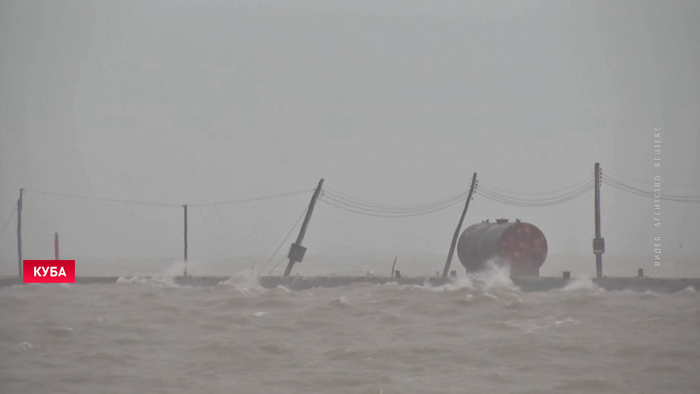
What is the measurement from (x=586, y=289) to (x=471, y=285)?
234 inches

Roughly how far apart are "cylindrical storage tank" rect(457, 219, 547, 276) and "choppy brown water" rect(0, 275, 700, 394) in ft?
18.2

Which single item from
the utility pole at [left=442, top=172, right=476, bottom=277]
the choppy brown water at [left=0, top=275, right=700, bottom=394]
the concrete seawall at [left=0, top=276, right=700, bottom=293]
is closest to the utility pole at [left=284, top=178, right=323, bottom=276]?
the concrete seawall at [left=0, top=276, right=700, bottom=293]

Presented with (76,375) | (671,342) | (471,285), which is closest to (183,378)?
(76,375)

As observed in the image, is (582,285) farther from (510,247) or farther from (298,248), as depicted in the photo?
(298,248)

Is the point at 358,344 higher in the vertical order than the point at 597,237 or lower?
lower

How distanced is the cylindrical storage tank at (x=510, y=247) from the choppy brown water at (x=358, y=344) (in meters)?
5.56

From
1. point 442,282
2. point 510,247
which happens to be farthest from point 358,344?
point 510,247

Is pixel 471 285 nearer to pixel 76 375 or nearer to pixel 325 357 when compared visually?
pixel 325 357

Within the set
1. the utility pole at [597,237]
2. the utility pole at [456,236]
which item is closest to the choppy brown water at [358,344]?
the utility pole at [597,237]

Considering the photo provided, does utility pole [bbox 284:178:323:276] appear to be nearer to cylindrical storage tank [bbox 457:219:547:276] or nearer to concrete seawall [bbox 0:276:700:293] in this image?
concrete seawall [bbox 0:276:700:293]

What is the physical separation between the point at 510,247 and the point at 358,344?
66.0 ft

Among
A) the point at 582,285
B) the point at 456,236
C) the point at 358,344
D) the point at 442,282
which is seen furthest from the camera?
the point at 456,236

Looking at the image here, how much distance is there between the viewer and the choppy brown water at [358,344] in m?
15.2

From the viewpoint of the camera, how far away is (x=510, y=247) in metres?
37.7
